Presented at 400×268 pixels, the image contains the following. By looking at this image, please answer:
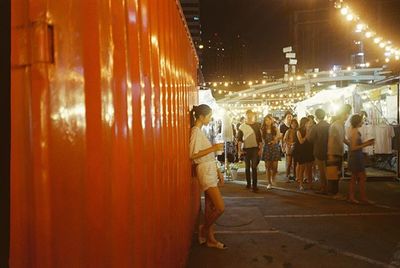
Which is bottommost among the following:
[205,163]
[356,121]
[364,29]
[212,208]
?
[212,208]

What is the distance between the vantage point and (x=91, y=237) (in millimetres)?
1550

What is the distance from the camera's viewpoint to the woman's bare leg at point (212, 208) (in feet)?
18.2

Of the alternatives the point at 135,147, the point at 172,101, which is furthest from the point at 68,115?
the point at 172,101

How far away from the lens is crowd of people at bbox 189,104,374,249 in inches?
218

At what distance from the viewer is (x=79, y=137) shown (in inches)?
60.1

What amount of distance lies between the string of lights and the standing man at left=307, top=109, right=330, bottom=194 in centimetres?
505

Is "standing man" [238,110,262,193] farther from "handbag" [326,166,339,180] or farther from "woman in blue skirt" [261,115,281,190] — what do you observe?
"handbag" [326,166,339,180]

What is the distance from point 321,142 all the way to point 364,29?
6.72m

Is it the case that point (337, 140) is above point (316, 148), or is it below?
above

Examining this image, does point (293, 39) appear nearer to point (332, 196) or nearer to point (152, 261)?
point (332, 196)

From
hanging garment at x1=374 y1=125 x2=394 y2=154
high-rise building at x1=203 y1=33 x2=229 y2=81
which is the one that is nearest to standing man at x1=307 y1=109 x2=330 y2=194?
hanging garment at x1=374 y1=125 x2=394 y2=154

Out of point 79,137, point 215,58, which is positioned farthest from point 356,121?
point 215,58

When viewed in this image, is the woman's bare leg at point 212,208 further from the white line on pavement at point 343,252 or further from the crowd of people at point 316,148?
the crowd of people at point 316,148

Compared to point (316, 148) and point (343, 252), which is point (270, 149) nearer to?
point (316, 148)
